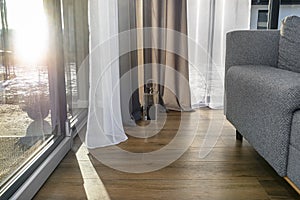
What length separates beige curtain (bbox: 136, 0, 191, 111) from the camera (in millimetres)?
2652

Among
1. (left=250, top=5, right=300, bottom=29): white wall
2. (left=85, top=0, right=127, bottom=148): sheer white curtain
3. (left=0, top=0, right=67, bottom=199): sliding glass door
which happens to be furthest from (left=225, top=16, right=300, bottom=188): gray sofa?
(left=250, top=5, right=300, bottom=29): white wall

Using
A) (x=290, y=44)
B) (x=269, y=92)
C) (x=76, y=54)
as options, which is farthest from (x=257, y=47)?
A: (x=76, y=54)

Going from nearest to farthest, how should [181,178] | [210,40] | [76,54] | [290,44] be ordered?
1. [181,178]
2. [290,44]
3. [76,54]
4. [210,40]

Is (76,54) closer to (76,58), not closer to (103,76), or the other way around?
(76,58)

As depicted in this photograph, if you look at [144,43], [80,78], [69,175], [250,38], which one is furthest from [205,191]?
[144,43]

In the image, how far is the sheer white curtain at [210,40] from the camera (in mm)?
2838

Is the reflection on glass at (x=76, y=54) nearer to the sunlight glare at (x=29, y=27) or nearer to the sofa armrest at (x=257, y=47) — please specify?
the sunlight glare at (x=29, y=27)

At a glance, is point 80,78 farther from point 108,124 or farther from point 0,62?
point 0,62

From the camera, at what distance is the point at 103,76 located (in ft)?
5.92

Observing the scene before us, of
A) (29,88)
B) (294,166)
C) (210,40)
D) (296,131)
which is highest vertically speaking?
(210,40)

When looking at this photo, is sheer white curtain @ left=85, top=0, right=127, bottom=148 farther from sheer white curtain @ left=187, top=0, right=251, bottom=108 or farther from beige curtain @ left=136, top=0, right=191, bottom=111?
sheer white curtain @ left=187, top=0, right=251, bottom=108

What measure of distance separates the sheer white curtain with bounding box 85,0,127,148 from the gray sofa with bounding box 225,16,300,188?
761 mm

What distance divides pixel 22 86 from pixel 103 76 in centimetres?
53

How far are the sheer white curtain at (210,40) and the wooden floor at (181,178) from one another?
3.61 ft
